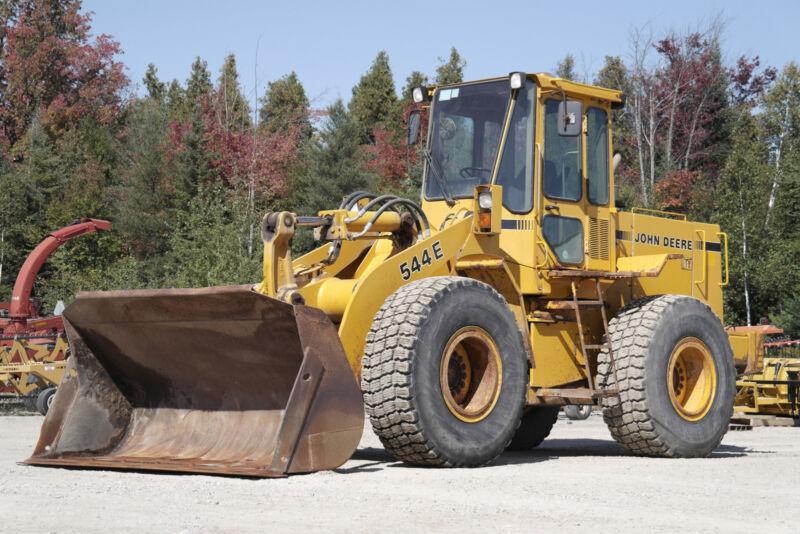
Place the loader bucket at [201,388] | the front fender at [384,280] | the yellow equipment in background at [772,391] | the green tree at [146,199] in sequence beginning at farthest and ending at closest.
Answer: the green tree at [146,199]
the yellow equipment in background at [772,391]
the front fender at [384,280]
the loader bucket at [201,388]

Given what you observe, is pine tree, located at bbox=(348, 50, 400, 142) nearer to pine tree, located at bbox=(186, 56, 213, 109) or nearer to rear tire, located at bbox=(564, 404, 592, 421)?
pine tree, located at bbox=(186, 56, 213, 109)

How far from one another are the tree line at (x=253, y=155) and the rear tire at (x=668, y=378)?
1807cm

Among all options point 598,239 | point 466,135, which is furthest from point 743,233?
point 466,135

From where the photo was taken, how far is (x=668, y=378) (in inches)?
443

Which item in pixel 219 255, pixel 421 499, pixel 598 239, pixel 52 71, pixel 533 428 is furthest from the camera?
pixel 52 71

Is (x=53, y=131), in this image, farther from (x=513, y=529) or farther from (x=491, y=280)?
(x=513, y=529)

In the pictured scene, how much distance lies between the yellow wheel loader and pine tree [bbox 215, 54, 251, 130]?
3195 cm

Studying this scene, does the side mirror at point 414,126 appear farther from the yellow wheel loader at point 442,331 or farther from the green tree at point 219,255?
the green tree at point 219,255

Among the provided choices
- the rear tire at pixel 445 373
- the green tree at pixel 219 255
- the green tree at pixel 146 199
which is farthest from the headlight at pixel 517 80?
the green tree at pixel 146 199

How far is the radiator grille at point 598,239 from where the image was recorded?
11734 mm

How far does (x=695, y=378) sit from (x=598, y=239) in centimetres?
174

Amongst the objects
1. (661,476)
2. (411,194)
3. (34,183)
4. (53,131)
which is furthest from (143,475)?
(53,131)

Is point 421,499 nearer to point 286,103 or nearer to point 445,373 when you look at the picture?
point 445,373

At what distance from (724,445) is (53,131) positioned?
42295 millimetres
